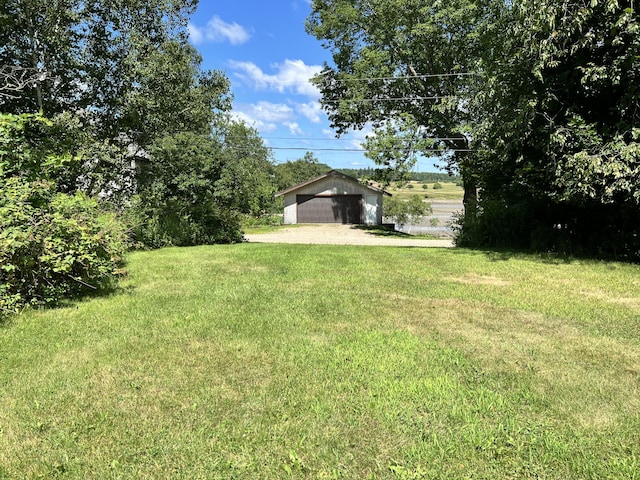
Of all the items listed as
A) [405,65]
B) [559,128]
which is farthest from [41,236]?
[405,65]

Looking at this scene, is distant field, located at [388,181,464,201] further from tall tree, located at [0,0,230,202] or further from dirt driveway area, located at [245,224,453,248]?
tall tree, located at [0,0,230,202]

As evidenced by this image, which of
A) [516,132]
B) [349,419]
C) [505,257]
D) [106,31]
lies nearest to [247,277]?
[349,419]

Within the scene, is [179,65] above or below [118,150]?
above

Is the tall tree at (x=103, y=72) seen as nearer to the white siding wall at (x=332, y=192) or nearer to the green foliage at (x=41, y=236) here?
the green foliage at (x=41, y=236)

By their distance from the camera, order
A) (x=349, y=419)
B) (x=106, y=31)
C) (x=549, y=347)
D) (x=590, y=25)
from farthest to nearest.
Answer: (x=106, y=31) → (x=590, y=25) → (x=549, y=347) → (x=349, y=419)

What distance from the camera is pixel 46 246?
15.4 feet

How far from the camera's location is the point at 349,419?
2.50 m

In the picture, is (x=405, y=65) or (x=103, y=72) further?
(x=405, y=65)

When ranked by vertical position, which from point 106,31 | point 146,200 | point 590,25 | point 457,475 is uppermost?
point 106,31

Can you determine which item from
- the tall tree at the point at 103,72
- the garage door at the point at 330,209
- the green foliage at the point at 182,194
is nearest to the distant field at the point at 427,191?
the garage door at the point at 330,209

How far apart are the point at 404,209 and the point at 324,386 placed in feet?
103

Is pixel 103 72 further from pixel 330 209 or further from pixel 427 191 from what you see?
pixel 427 191

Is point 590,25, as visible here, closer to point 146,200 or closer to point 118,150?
point 118,150

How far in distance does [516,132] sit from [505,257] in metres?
2.82
